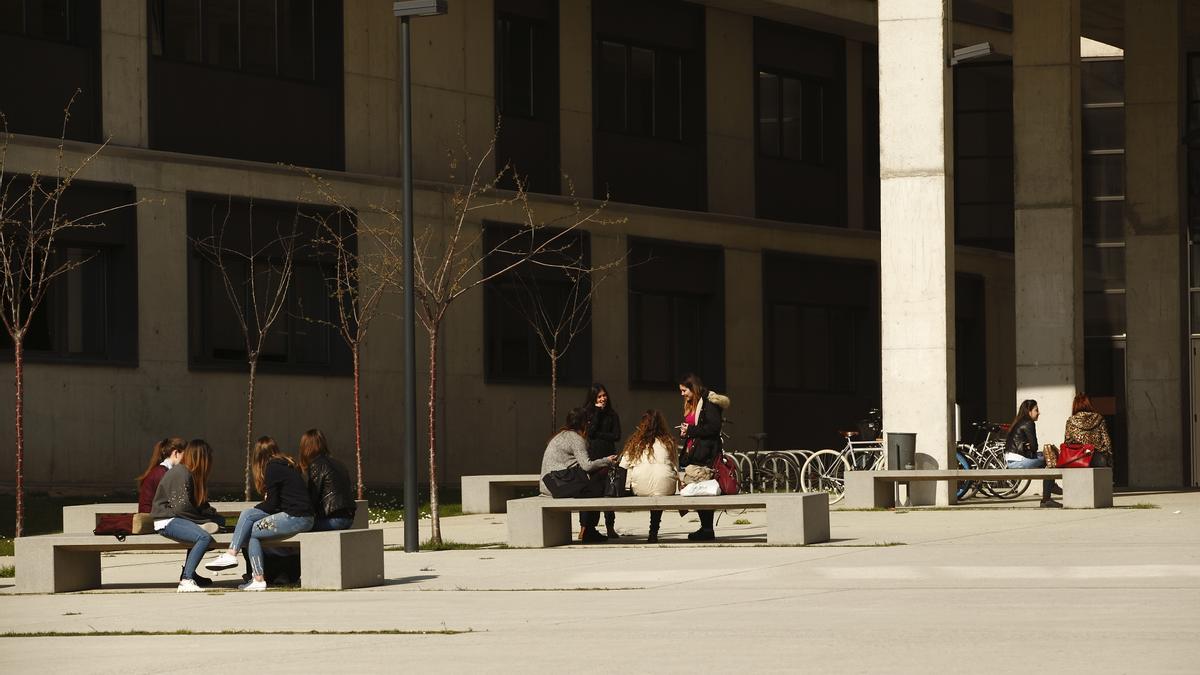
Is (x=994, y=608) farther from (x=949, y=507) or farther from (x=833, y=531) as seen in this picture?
(x=949, y=507)

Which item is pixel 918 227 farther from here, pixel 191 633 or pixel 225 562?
pixel 191 633

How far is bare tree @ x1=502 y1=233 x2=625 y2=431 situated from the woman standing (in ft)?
52.2

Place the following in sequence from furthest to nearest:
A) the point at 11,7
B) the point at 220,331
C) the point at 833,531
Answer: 1. the point at 220,331
2. the point at 11,7
3. the point at 833,531

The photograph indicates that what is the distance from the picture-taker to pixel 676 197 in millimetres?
40656

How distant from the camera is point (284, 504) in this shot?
53.6 ft

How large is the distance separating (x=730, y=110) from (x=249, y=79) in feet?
40.8

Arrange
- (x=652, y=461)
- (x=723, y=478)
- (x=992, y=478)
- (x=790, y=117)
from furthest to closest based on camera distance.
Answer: (x=790, y=117) < (x=992, y=478) < (x=723, y=478) < (x=652, y=461)

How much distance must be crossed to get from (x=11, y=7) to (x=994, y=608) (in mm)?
21673

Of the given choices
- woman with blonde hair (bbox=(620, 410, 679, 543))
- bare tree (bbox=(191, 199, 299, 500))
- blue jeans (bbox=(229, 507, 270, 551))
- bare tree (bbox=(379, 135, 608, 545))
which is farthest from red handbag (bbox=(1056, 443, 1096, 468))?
blue jeans (bbox=(229, 507, 270, 551))

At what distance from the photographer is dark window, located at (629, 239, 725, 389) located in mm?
39469

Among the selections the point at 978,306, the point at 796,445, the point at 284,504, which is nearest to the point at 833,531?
the point at 284,504

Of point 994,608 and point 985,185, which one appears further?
point 985,185

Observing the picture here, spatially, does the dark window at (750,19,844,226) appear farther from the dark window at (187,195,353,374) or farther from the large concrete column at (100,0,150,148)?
the large concrete column at (100,0,150,148)

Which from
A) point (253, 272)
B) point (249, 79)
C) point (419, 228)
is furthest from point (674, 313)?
point (249, 79)
